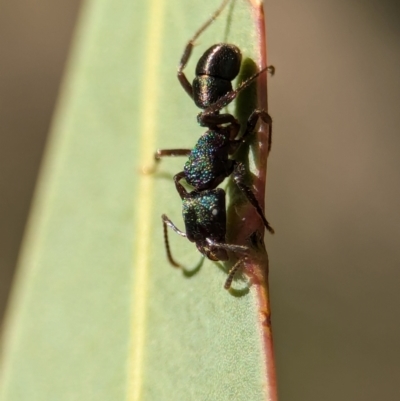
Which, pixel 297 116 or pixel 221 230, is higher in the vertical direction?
pixel 297 116

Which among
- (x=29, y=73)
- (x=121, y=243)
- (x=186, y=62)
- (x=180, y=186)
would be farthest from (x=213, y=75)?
(x=29, y=73)

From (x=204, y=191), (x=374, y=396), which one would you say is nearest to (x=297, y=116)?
(x=374, y=396)

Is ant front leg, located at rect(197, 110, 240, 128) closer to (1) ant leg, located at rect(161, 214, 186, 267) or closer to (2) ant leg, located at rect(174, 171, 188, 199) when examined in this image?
(2) ant leg, located at rect(174, 171, 188, 199)

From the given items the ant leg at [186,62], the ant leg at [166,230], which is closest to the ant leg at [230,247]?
the ant leg at [166,230]

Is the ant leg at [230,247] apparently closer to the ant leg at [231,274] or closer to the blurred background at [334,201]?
the ant leg at [231,274]

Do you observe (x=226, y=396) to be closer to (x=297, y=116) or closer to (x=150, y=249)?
(x=150, y=249)

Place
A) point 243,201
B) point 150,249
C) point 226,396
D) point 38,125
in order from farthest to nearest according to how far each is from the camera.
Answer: point 38,125 < point 150,249 < point 243,201 < point 226,396

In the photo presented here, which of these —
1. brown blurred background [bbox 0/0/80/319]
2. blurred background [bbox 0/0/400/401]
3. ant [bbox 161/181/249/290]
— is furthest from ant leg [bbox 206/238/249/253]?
brown blurred background [bbox 0/0/80/319]
